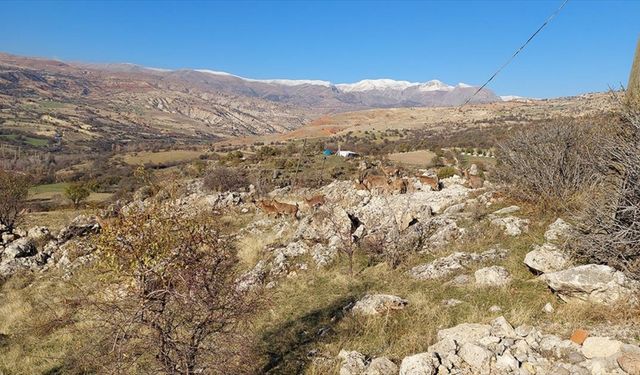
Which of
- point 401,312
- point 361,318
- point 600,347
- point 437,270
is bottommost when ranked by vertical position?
point 361,318

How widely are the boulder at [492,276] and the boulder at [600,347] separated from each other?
3.21m

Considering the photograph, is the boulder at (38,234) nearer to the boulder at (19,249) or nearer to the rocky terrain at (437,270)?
the rocky terrain at (437,270)

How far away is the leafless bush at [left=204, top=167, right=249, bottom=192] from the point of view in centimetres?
3334

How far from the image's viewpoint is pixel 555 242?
414 inches

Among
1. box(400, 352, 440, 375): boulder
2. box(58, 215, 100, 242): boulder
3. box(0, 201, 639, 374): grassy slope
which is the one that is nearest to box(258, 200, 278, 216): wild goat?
box(0, 201, 639, 374): grassy slope

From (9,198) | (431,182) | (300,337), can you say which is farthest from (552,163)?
(9,198)

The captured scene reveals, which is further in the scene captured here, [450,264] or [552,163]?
[552,163]

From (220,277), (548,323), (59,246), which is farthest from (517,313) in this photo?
(59,246)

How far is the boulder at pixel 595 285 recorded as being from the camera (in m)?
7.19

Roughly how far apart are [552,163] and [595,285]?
7.52 metres

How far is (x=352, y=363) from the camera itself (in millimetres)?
7020

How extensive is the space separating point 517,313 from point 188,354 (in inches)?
221

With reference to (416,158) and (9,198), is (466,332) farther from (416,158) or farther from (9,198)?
(416,158)

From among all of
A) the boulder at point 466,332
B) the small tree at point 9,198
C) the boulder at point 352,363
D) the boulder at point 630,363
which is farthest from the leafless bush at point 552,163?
the small tree at point 9,198
